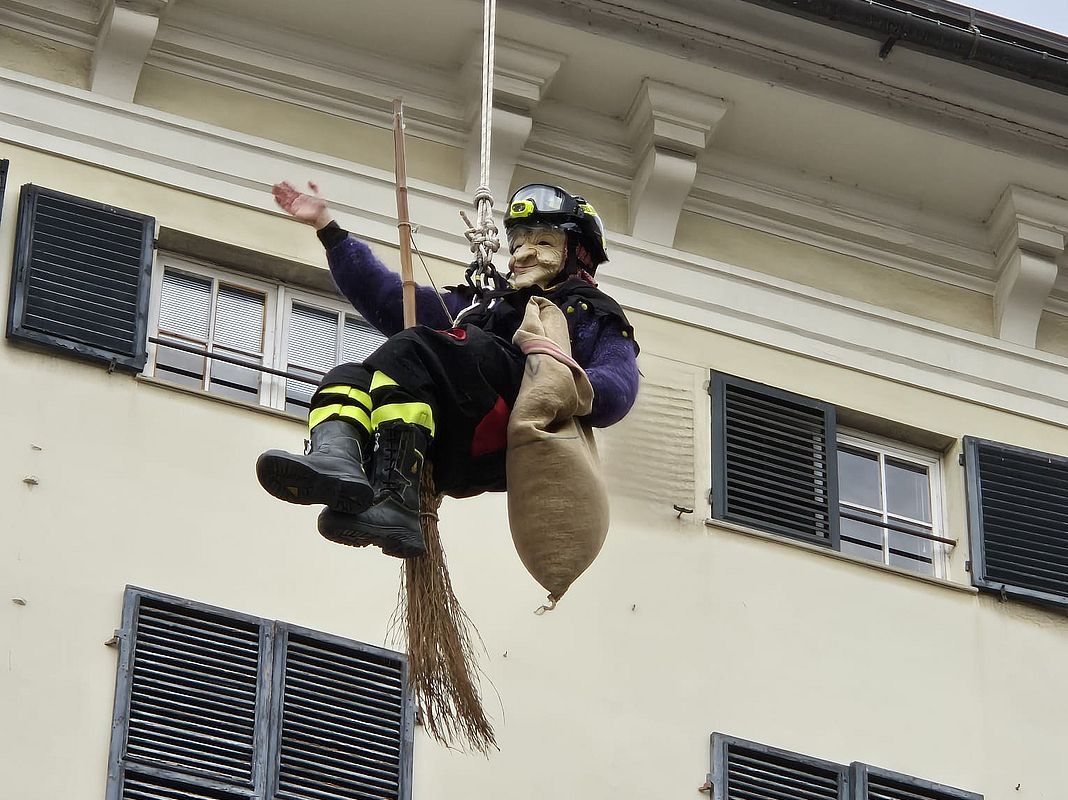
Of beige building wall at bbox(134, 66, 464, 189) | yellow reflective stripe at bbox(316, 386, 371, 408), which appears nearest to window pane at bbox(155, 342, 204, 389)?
beige building wall at bbox(134, 66, 464, 189)

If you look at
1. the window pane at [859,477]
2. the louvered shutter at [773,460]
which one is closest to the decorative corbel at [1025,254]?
Result: the window pane at [859,477]

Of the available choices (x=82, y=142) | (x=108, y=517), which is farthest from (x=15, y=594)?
(x=82, y=142)

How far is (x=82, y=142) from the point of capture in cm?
→ 1141

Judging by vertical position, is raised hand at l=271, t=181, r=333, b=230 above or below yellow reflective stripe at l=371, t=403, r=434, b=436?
above

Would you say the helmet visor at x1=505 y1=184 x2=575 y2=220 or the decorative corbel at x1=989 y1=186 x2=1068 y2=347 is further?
the decorative corbel at x1=989 y1=186 x2=1068 y2=347

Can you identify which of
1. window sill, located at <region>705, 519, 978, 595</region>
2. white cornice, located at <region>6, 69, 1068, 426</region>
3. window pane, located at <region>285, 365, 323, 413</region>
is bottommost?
window sill, located at <region>705, 519, 978, 595</region>

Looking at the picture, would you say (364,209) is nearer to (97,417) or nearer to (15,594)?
(97,417)

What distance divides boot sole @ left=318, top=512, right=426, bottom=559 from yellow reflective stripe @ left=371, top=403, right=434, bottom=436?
306 millimetres

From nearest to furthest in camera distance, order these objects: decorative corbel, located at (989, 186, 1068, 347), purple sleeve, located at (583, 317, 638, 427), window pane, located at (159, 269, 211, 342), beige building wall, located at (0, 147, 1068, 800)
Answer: purple sleeve, located at (583, 317, 638, 427), beige building wall, located at (0, 147, 1068, 800), window pane, located at (159, 269, 211, 342), decorative corbel, located at (989, 186, 1068, 347)

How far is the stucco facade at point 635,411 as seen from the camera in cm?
1061

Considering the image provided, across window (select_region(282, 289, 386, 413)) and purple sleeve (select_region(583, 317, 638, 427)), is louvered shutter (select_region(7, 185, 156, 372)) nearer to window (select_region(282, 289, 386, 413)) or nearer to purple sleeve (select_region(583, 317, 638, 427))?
window (select_region(282, 289, 386, 413))

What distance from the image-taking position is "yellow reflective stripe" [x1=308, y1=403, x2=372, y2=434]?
27.7 ft

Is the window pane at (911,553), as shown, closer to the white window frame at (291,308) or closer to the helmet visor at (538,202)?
the white window frame at (291,308)

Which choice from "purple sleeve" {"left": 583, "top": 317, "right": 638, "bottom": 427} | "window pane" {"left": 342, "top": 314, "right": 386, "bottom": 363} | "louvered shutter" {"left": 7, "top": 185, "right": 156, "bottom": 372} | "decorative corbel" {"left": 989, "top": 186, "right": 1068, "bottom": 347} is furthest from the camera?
"decorative corbel" {"left": 989, "top": 186, "right": 1068, "bottom": 347}
